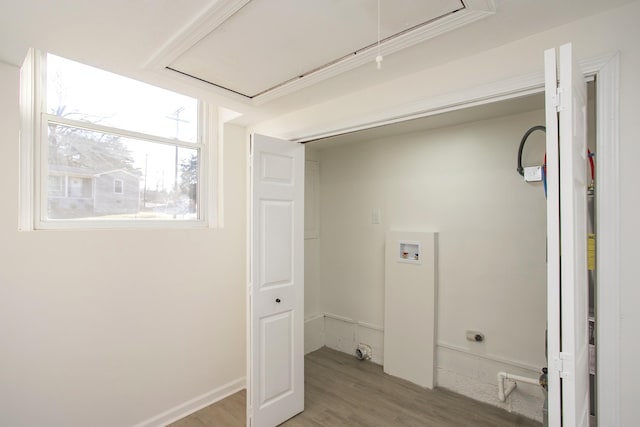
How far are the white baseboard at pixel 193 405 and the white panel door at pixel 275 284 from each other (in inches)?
23.7

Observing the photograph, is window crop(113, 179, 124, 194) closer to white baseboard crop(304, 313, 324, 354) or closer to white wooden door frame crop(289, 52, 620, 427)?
white baseboard crop(304, 313, 324, 354)

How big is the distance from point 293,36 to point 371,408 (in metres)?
2.71

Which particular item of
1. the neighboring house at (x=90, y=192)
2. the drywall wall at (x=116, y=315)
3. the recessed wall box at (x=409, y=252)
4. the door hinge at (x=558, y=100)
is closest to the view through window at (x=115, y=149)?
the neighboring house at (x=90, y=192)

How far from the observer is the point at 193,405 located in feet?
8.29

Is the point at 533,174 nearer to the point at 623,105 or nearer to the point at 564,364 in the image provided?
the point at 623,105

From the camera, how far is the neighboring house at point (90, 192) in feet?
6.68

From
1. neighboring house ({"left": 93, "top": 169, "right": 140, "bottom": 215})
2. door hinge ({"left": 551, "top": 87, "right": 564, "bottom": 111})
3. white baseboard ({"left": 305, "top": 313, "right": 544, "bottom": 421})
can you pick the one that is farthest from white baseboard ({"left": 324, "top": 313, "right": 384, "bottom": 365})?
door hinge ({"left": 551, "top": 87, "right": 564, "bottom": 111})

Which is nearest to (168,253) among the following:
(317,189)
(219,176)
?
(219,176)

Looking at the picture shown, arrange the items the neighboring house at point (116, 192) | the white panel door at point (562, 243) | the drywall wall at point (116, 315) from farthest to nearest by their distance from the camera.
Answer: the neighboring house at point (116, 192), the drywall wall at point (116, 315), the white panel door at point (562, 243)

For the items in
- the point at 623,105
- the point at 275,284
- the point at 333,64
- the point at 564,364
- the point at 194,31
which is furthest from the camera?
the point at 275,284

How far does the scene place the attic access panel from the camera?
1.30 meters

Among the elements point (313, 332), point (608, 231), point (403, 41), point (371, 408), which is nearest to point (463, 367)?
point (371, 408)

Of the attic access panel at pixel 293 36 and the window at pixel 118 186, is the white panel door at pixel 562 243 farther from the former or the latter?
the window at pixel 118 186

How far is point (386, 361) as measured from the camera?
3.15 meters
